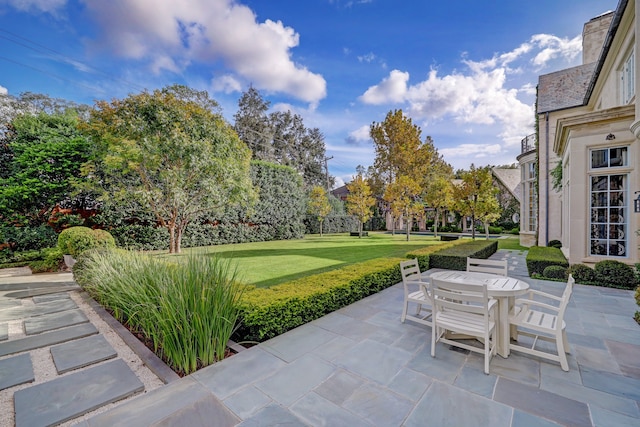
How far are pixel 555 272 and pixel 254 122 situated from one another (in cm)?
2693

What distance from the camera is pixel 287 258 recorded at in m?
10.4

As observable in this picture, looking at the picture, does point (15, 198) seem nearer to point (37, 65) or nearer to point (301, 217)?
point (37, 65)

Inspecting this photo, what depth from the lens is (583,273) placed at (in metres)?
6.62

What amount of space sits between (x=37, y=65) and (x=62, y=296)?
9.86m

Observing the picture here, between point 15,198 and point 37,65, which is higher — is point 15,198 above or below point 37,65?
below

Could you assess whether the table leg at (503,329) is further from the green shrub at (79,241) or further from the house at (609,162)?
the green shrub at (79,241)

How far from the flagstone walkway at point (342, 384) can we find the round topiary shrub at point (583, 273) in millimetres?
3148

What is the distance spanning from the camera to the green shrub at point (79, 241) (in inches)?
298

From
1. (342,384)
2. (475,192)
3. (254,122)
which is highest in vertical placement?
(254,122)

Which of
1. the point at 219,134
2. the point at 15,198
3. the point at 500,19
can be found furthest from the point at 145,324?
the point at 500,19

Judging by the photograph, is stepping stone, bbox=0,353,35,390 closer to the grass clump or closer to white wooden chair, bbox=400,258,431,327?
the grass clump

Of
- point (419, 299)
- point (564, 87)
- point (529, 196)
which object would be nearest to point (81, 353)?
point (419, 299)

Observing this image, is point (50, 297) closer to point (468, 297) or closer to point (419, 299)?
point (419, 299)

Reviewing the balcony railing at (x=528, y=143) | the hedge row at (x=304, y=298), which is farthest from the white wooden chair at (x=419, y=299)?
the balcony railing at (x=528, y=143)
